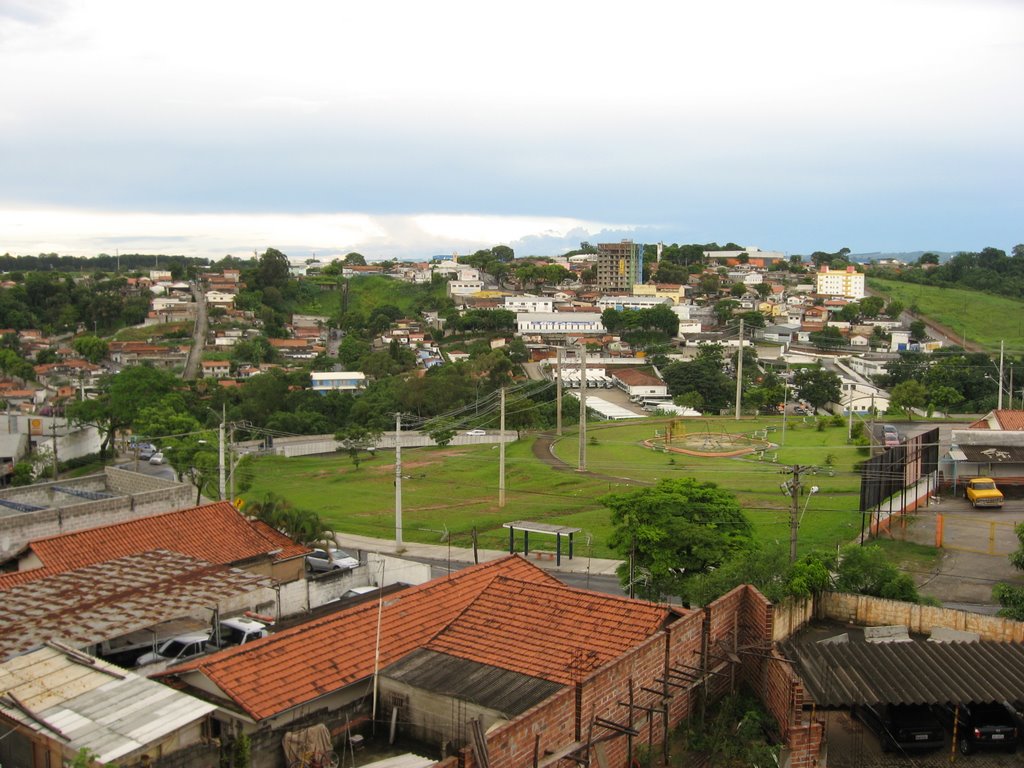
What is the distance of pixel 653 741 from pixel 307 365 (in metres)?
80.5

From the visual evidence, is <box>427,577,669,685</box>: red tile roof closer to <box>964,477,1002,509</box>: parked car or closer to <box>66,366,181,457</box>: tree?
<box>964,477,1002,509</box>: parked car

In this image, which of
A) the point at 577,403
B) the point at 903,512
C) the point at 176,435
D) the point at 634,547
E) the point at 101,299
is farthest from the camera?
the point at 101,299

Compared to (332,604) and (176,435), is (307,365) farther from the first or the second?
(332,604)

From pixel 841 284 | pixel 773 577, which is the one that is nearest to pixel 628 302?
pixel 841 284

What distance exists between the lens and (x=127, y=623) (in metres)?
14.5

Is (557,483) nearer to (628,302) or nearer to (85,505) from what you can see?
(85,505)

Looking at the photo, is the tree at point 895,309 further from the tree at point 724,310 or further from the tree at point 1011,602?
the tree at point 1011,602

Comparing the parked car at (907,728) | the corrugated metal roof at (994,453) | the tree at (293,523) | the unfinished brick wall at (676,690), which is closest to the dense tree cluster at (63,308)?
the tree at (293,523)

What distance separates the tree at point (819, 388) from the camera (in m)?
65.0

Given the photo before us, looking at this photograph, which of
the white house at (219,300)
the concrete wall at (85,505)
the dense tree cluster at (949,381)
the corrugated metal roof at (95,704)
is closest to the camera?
the corrugated metal roof at (95,704)

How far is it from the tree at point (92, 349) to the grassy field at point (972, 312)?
3358 inches

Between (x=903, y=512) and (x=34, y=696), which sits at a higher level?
(x=34, y=696)

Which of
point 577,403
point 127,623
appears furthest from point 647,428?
point 127,623

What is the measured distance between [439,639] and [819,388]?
5639 cm
